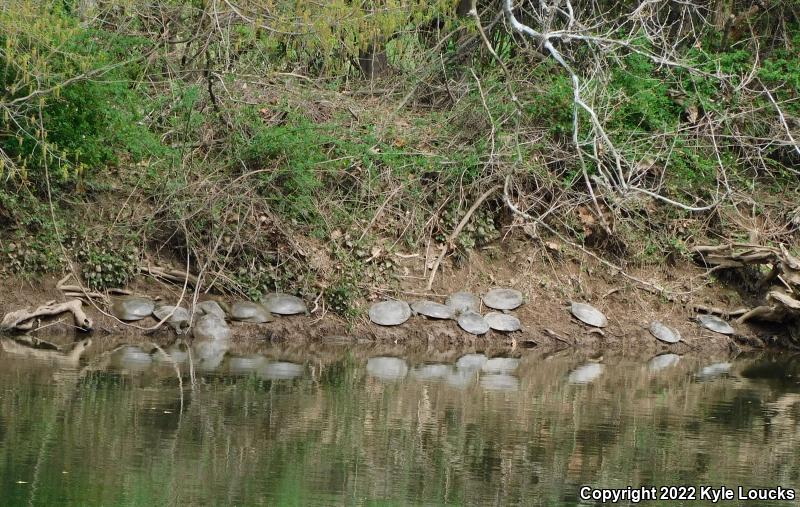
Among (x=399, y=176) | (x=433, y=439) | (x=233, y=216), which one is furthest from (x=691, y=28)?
(x=433, y=439)

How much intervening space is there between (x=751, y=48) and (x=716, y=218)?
331 centimetres

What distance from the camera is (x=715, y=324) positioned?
1537cm

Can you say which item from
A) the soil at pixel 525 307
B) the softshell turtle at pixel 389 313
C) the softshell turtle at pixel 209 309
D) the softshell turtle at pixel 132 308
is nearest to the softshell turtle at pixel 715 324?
the soil at pixel 525 307

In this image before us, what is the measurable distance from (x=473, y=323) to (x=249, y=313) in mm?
2841

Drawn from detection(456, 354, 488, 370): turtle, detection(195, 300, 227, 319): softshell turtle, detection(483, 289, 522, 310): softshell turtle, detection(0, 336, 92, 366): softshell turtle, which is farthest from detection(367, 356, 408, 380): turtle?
detection(0, 336, 92, 366): softshell turtle

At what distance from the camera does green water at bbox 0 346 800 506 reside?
6527mm

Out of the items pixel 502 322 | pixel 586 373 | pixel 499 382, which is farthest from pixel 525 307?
pixel 499 382

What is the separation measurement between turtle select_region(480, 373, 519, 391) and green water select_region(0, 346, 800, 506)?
0.03 metres

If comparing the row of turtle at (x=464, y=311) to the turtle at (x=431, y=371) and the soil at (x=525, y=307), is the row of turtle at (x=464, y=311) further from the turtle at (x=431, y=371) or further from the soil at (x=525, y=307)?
the turtle at (x=431, y=371)

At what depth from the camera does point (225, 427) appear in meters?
8.05

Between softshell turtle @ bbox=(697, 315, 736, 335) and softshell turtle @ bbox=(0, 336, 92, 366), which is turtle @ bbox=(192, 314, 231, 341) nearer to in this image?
softshell turtle @ bbox=(0, 336, 92, 366)

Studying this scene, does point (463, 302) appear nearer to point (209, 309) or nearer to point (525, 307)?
point (525, 307)

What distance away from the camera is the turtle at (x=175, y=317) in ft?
43.1

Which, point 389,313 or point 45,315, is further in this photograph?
point 389,313
